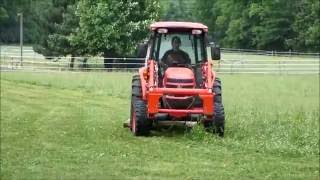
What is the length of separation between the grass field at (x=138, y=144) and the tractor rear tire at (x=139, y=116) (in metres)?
0.18

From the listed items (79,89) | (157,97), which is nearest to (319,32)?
(157,97)

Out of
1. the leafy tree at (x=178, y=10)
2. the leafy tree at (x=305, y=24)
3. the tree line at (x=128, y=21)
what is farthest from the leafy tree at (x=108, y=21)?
the leafy tree at (x=305, y=24)

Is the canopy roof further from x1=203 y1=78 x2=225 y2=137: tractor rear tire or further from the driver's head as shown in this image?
x1=203 y1=78 x2=225 y2=137: tractor rear tire

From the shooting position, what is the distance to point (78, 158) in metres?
7.82

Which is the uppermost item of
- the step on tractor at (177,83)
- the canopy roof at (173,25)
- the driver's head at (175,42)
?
the canopy roof at (173,25)

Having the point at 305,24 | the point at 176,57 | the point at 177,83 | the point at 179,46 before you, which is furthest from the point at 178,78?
the point at 305,24

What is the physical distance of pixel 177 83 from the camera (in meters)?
10.4

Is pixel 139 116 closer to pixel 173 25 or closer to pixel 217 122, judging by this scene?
pixel 217 122

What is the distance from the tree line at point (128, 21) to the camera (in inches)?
280

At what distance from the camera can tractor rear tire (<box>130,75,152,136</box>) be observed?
33.5 feet

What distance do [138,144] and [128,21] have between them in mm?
1904

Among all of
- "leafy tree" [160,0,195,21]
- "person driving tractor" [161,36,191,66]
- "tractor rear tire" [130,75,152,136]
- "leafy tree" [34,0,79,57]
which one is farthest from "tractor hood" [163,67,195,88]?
"leafy tree" [34,0,79,57]

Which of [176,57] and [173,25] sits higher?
[173,25]

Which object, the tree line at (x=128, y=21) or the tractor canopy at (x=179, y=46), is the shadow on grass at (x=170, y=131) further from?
the tree line at (x=128, y=21)
